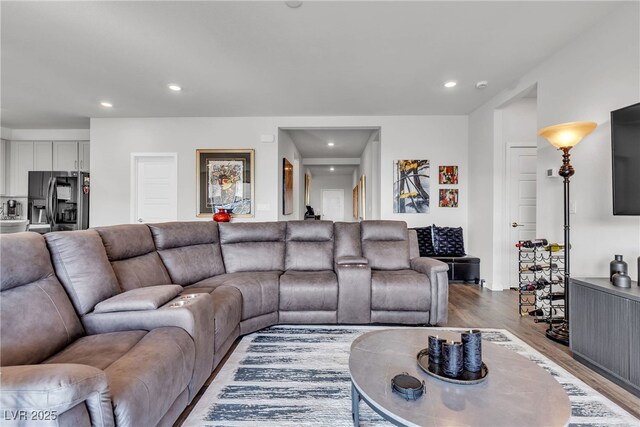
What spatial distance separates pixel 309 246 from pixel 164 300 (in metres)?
1.76

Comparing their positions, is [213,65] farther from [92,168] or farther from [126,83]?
[92,168]

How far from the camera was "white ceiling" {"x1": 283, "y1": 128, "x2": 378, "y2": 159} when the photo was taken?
601cm

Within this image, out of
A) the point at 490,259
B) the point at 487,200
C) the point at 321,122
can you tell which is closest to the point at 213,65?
the point at 321,122

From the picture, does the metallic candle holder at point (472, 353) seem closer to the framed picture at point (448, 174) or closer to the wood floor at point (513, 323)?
the wood floor at point (513, 323)

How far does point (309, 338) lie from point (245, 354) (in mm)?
558

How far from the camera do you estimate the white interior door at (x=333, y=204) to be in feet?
38.7

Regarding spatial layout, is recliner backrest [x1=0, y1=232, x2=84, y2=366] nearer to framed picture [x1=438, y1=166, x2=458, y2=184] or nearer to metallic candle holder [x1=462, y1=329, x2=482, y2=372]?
metallic candle holder [x1=462, y1=329, x2=482, y2=372]

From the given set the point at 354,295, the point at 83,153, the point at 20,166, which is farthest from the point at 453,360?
the point at 20,166

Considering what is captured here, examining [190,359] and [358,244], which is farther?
[358,244]

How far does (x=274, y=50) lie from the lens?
2.90m

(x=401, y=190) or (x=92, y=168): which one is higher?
(x=92, y=168)

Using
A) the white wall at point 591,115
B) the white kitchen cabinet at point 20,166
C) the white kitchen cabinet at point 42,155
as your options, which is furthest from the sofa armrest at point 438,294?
the white kitchen cabinet at point 20,166

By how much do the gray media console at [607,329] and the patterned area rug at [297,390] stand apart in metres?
0.21

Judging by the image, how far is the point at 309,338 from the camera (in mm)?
2533
